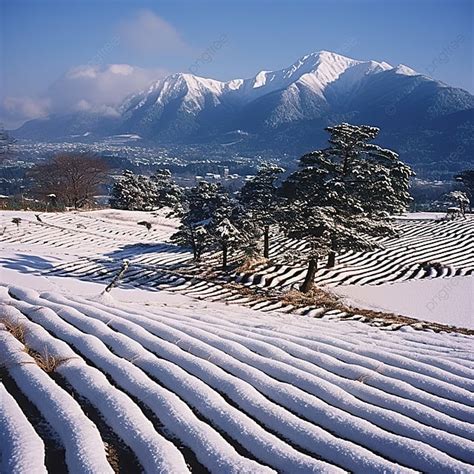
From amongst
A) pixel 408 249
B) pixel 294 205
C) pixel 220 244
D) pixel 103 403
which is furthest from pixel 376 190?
pixel 103 403

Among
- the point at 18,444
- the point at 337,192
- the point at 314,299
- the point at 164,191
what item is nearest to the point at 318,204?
the point at 337,192

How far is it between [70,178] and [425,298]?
37.1 m

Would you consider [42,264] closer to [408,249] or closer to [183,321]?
[183,321]

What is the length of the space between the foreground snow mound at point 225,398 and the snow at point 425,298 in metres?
6.62

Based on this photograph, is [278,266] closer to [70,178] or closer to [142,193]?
[142,193]

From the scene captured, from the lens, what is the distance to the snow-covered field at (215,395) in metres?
2.34

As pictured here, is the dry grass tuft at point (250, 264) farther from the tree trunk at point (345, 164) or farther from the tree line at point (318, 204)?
the tree trunk at point (345, 164)

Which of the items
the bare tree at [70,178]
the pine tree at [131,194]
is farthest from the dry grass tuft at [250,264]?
the bare tree at [70,178]

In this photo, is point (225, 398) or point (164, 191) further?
point (164, 191)

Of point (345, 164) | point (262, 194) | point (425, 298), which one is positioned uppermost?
point (345, 164)

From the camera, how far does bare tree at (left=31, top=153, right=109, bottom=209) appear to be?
1626 inches

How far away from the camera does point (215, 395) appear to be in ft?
9.91

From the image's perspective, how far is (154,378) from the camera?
10.7 feet

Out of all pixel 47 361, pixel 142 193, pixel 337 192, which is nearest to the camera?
pixel 47 361
